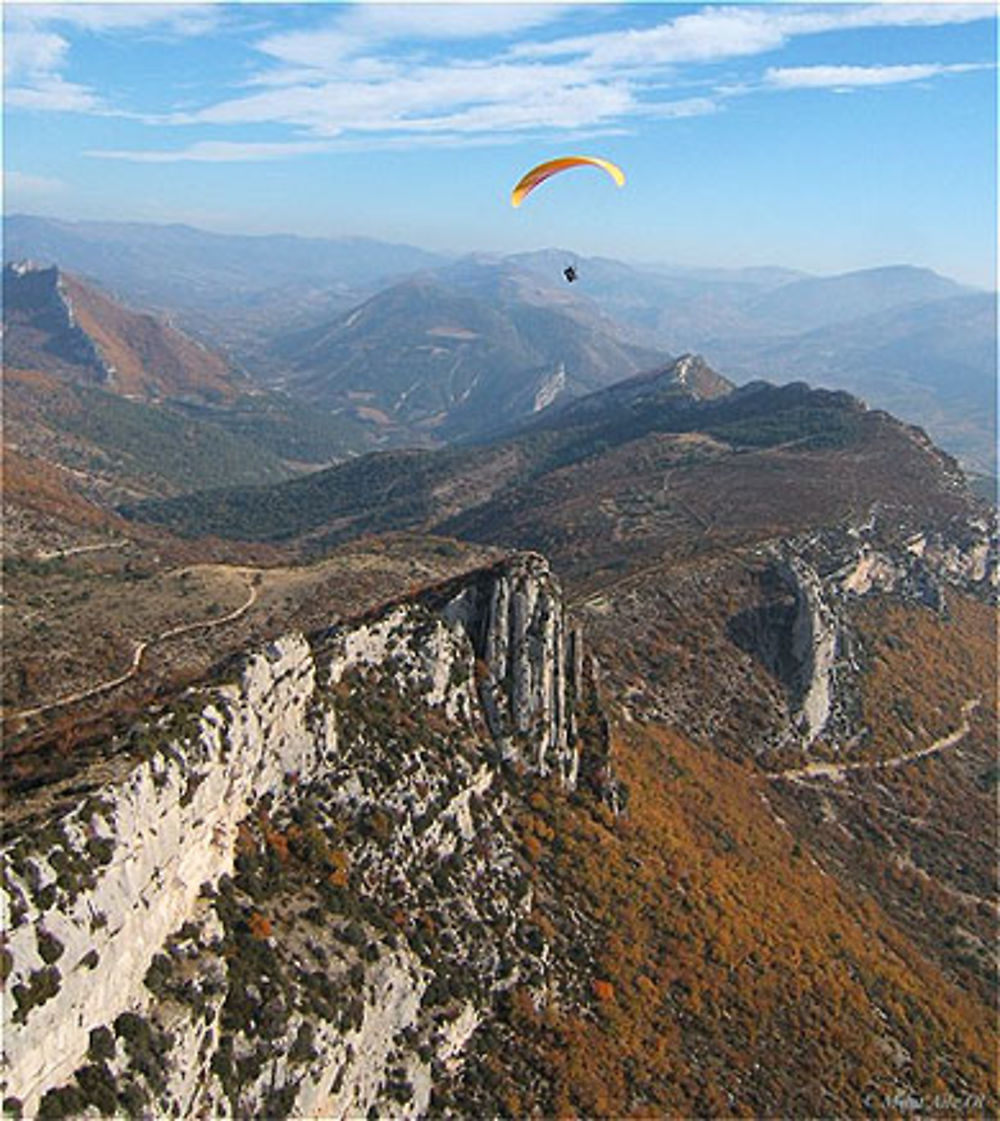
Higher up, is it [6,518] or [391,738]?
[391,738]

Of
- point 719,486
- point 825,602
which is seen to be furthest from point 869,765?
point 719,486

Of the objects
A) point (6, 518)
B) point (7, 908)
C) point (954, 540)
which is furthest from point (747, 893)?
point (6, 518)

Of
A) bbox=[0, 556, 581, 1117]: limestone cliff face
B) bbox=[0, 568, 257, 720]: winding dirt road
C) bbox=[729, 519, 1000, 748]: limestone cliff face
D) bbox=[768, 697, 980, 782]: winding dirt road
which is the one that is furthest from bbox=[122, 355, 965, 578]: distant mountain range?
bbox=[0, 556, 581, 1117]: limestone cliff face

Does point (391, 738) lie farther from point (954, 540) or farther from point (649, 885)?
point (954, 540)

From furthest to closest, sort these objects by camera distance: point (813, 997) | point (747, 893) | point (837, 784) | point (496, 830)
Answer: point (837, 784) < point (747, 893) < point (813, 997) < point (496, 830)

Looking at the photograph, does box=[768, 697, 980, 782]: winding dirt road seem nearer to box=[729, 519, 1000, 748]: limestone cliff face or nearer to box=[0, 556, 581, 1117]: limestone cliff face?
box=[729, 519, 1000, 748]: limestone cliff face

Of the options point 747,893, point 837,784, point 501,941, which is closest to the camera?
point 501,941

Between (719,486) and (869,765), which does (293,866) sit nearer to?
(869,765)

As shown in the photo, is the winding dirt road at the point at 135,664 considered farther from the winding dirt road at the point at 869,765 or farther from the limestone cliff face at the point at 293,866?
the winding dirt road at the point at 869,765
